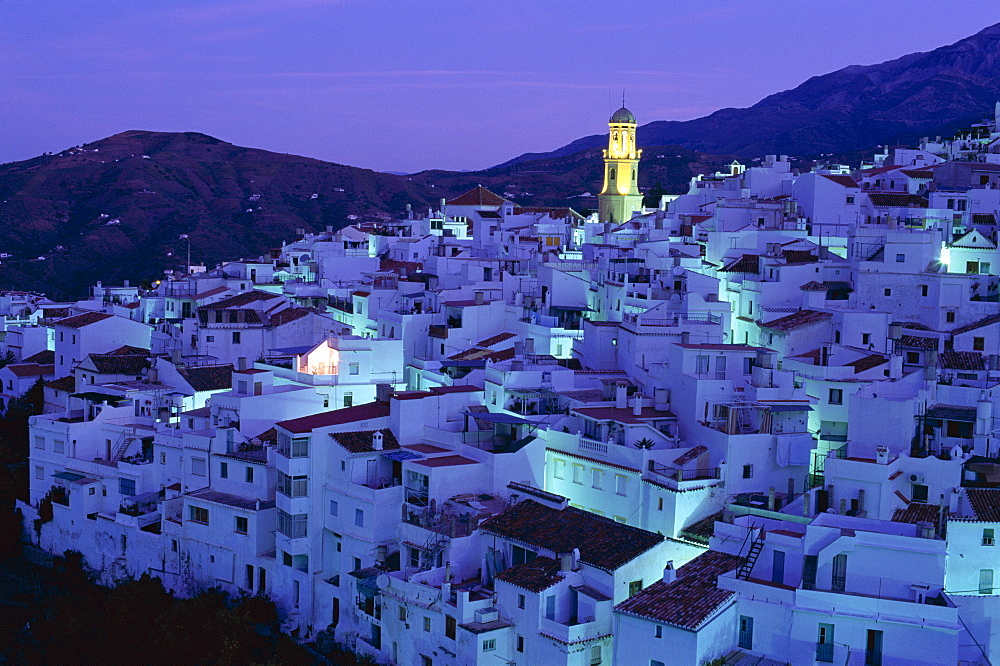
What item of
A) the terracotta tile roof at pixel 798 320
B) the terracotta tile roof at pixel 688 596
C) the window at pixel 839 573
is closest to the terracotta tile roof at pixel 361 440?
the terracotta tile roof at pixel 688 596

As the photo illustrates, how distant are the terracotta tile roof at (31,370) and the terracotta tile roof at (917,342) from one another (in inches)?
1080

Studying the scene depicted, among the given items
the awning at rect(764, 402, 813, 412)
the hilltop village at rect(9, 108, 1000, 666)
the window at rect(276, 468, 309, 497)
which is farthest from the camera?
the window at rect(276, 468, 309, 497)

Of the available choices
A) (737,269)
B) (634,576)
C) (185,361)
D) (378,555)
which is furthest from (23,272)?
(634,576)

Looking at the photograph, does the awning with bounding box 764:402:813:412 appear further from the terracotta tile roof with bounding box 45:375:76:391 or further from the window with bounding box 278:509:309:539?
the terracotta tile roof with bounding box 45:375:76:391

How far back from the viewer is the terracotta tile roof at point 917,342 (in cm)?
3161

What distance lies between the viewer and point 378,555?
2545 cm

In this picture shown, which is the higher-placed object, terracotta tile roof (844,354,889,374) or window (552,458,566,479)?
terracotta tile roof (844,354,889,374)

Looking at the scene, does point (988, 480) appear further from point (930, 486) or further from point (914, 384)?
point (914, 384)

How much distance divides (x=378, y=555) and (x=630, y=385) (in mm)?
8403

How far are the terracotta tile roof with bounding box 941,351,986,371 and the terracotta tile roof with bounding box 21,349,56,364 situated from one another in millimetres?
29644

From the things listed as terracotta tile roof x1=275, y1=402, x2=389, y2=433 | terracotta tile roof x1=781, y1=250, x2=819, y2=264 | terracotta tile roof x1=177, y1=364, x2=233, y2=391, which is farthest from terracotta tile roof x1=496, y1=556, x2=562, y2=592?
terracotta tile roof x1=781, y1=250, x2=819, y2=264

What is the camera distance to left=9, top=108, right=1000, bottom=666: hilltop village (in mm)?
20703

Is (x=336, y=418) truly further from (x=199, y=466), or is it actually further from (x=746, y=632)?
(x=746, y=632)

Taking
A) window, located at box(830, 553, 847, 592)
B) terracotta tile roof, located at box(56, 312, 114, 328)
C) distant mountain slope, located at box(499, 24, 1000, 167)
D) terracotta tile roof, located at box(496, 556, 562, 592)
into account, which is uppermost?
distant mountain slope, located at box(499, 24, 1000, 167)
